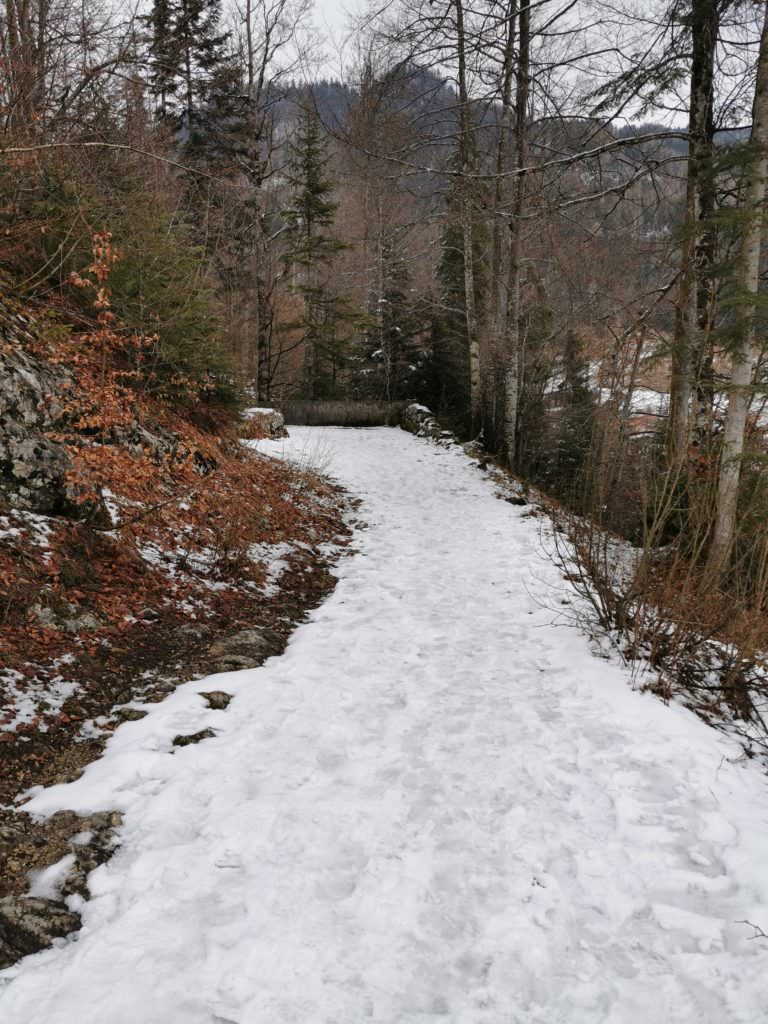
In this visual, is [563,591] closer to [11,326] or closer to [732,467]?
[732,467]

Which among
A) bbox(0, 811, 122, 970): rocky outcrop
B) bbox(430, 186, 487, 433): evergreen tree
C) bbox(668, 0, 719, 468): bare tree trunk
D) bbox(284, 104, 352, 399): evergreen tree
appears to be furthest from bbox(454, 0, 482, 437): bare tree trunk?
bbox(0, 811, 122, 970): rocky outcrop

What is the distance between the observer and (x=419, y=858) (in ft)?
7.97

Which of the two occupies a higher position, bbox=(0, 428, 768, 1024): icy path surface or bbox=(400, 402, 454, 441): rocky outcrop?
bbox=(400, 402, 454, 441): rocky outcrop

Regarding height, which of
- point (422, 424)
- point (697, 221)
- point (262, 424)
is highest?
point (697, 221)

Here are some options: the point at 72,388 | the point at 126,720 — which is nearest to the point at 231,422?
the point at 72,388

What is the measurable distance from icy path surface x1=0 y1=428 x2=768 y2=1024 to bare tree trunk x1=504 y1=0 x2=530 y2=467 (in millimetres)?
8182

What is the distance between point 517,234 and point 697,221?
17.2 ft

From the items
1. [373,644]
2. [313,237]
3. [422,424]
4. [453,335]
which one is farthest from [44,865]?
[313,237]

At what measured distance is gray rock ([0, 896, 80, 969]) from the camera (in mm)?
1903

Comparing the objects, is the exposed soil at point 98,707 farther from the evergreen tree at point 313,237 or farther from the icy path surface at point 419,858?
the evergreen tree at point 313,237

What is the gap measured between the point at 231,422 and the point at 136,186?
11.3 feet

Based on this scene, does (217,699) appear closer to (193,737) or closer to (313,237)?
(193,737)

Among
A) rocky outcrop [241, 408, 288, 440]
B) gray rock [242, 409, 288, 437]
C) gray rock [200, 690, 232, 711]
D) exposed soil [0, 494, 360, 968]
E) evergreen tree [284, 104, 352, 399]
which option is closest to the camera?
exposed soil [0, 494, 360, 968]

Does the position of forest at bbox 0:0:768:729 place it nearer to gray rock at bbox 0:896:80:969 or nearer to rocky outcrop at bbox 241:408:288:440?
rocky outcrop at bbox 241:408:288:440
